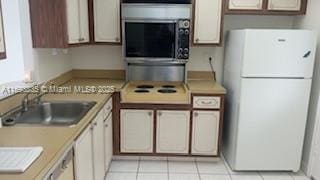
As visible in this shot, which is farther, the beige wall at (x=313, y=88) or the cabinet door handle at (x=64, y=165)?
the beige wall at (x=313, y=88)

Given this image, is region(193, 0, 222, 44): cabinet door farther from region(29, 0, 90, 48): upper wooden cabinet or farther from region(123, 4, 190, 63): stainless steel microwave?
region(29, 0, 90, 48): upper wooden cabinet

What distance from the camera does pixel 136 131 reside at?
3141mm

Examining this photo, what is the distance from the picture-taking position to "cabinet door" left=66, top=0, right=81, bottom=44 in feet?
8.34

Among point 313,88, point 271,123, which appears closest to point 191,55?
point 271,123

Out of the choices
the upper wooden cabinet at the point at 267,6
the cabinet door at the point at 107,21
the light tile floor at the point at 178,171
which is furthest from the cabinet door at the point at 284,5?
the light tile floor at the point at 178,171

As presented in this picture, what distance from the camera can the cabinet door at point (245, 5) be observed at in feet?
10.2

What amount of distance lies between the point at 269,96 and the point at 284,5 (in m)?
1.08

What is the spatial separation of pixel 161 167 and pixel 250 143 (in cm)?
98

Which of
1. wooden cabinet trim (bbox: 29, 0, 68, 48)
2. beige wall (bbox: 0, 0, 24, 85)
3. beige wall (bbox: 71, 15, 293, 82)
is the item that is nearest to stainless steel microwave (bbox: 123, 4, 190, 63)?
beige wall (bbox: 71, 15, 293, 82)

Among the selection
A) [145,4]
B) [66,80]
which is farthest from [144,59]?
[66,80]

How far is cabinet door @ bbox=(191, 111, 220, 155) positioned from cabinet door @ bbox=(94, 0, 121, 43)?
1.26 metres

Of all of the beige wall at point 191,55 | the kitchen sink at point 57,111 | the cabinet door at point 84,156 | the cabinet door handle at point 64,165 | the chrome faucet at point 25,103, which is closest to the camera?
the cabinet door handle at point 64,165

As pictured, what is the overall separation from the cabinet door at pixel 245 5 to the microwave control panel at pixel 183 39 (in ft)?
1.75

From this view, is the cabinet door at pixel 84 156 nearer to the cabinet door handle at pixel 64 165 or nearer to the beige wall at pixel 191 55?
the cabinet door handle at pixel 64 165
